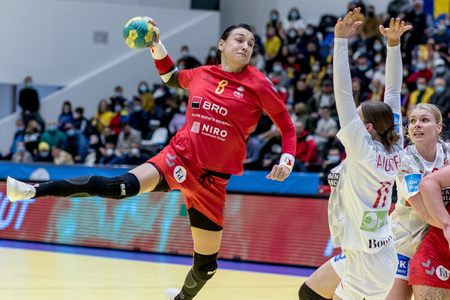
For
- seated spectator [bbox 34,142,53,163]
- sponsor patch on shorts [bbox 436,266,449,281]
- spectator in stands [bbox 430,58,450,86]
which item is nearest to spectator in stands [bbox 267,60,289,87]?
spectator in stands [bbox 430,58,450,86]

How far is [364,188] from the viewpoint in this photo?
3088 mm

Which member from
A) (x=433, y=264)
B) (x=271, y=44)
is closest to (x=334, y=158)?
(x=271, y=44)

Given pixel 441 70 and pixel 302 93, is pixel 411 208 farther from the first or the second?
pixel 302 93

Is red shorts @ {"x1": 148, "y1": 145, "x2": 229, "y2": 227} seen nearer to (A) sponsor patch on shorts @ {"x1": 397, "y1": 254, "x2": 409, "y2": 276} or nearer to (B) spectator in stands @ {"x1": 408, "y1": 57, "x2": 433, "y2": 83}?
(A) sponsor patch on shorts @ {"x1": 397, "y1": 254, "x2": 409, "y2": 276}

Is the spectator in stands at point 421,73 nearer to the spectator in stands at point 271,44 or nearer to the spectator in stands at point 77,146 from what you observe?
the spectator in stands at point 271,44

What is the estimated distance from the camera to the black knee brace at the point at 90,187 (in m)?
3.75

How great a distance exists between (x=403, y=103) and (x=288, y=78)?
334 cm

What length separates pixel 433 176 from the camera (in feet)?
11.1

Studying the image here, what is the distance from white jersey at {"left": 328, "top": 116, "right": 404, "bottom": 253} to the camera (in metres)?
3.02

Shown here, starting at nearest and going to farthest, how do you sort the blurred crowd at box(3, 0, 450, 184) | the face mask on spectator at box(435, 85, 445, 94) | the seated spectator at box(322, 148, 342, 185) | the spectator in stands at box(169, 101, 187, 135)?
the seated spectator at box(322, 148, 342, 185), the face mask on spectator at box(435, 85, 445, 94), the blurred crowd at box(3, 0, 450, 184), the spectator in stands at box(169, 101, 187, 135)

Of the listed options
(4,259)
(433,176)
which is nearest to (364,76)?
(4,259)

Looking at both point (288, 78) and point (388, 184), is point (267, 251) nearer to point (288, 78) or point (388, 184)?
point (388, 184)

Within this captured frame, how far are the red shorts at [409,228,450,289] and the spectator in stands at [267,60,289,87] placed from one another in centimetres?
1026

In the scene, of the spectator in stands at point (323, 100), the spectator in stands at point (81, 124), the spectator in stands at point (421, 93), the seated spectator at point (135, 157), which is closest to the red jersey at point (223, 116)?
the spectator in stands at point (421, 93)
